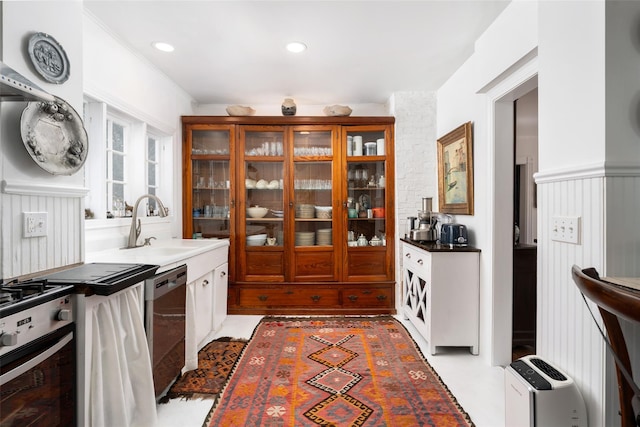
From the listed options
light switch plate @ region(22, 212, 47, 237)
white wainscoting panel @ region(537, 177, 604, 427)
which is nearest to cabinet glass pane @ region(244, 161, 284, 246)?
light switch plate @ region(22, 212, 47, 237)

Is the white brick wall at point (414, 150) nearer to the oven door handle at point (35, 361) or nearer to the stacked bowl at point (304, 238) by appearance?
Result: the stacked bowl at point (304, 238)

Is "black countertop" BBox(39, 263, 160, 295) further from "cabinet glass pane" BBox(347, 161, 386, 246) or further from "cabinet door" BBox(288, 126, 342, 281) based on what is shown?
"cabinet glass pane" BBox(347, 161, 386, 246)

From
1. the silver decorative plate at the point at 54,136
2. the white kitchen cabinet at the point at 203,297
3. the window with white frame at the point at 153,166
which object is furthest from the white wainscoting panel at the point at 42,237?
the window with white frame at the point at 153,166

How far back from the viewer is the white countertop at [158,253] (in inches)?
78.5

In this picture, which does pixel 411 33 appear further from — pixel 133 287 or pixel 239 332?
pixel 239 332

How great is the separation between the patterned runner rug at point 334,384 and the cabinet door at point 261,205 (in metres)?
0.80

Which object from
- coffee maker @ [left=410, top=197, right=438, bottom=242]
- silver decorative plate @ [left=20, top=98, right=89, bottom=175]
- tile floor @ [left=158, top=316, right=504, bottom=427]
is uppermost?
silver decorative plate @ [left=20, top=98, right=89, bottom=175]

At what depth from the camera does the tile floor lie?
180cm

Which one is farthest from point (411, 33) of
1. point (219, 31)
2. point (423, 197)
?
point (423, 197)

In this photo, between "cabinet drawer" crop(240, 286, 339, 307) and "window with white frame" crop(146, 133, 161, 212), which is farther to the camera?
"cabinet drawer" crop(240, 286, 339, 307)

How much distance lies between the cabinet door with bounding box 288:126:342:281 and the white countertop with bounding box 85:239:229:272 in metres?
0.89

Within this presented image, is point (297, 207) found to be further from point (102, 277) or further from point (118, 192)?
point (102, 277)

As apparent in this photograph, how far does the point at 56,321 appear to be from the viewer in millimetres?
1221

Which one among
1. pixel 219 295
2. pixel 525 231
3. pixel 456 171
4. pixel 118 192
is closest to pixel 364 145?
pixel 456 171
